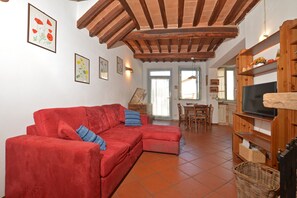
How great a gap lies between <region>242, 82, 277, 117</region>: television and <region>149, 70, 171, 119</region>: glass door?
449cm

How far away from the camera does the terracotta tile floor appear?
1776 millimetres

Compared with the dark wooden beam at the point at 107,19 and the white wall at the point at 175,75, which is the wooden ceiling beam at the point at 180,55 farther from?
the dark wooden beam at the point at 107,19

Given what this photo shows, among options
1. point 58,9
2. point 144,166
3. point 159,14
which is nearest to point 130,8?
point 159,14

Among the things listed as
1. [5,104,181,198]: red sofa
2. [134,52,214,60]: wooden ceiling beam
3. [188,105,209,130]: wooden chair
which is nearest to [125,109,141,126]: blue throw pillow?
[5,104,181,198]: red sofa

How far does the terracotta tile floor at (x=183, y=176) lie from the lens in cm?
178

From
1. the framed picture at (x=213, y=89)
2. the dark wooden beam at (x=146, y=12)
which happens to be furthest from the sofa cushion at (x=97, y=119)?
the framed picture at (x=213, y=89)

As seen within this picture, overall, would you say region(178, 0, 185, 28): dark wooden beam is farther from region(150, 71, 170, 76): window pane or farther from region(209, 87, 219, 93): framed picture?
region(150, 71, 170, 76): window pane

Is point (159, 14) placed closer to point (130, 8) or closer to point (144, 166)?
point (130, 8)

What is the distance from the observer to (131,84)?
5633mm

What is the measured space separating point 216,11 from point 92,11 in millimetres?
2307

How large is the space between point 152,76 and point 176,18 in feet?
12.9

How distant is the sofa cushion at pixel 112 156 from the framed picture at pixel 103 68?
80.2 inches

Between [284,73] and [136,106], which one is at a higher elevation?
[284,73]

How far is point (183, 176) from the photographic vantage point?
2131 mm
